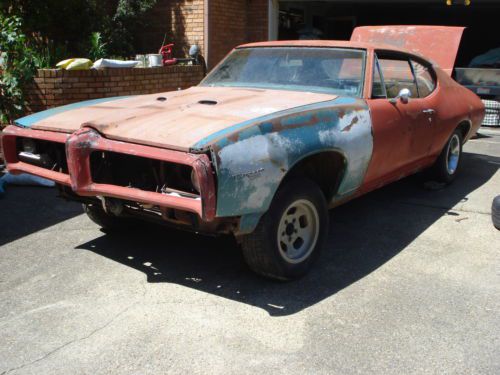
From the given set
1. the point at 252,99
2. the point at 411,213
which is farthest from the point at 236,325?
the point at 411,213

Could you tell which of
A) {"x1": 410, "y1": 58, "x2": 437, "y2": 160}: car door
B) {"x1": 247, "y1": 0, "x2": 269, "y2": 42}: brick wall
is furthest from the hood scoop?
{"x1": 247, "y1": 0, "x2": 269, "y2": 42}: brick wall

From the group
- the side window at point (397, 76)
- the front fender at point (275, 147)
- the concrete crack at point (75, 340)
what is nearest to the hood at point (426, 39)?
the side window at point (397, 76)

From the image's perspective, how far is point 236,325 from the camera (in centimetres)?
322

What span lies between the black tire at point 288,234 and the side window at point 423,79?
2.27 meters

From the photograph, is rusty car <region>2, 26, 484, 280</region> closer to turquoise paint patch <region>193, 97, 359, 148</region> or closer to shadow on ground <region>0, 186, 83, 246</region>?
turquoise paint patch <region>193, 97, 359, 148</region>

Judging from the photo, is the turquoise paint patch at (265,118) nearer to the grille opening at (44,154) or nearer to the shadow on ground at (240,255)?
the shadow on ground at (240,255)

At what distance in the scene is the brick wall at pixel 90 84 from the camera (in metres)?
6.92

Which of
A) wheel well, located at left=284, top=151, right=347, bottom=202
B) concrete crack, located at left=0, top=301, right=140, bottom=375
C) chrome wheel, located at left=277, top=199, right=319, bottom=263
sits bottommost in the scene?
concrete crack, located at left=0, top=301, right=140, bottom=375

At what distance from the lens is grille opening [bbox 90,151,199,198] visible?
335 cm

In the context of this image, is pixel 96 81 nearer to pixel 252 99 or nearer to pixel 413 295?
pixel 252 99

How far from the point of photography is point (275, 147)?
3307 mm

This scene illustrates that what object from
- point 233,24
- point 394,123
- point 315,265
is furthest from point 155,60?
point 315,265

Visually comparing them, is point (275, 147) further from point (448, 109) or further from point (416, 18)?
point (416, 18)

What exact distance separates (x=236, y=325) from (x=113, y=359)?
732 millimetres
